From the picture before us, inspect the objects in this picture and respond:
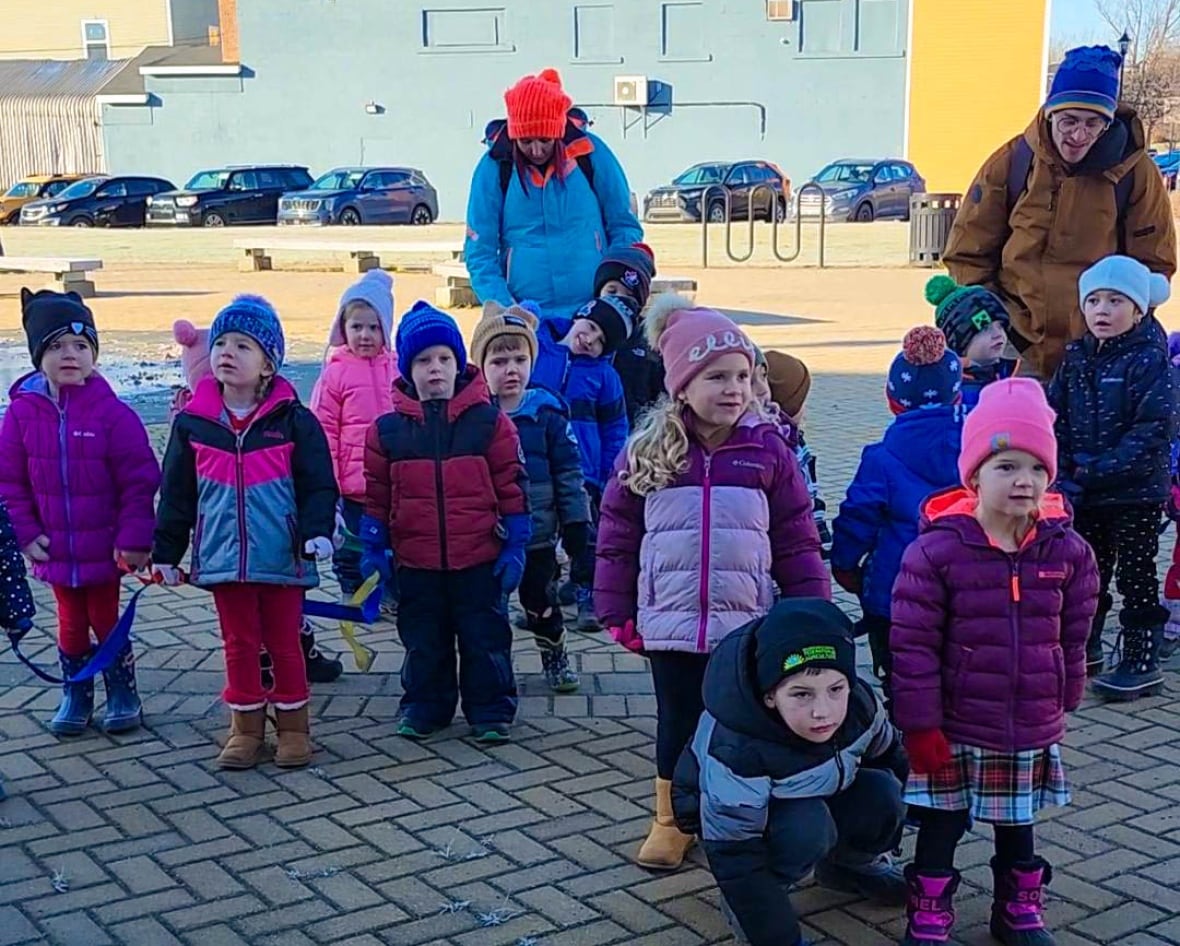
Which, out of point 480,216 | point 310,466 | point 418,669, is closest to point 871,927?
point 418,669

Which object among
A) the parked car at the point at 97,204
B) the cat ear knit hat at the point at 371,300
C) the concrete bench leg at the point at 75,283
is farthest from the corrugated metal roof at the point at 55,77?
the cat ear knit hat at the point at 371,300

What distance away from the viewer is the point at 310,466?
455cm

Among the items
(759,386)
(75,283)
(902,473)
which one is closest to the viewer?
(759,386)

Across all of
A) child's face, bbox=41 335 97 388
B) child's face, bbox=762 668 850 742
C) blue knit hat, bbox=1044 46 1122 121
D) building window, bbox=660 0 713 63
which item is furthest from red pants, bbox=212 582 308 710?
building window, bbox=660 0 713 63

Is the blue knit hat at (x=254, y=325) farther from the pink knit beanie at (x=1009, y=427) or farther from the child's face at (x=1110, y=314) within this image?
the child's face at (x=1110, y=314)

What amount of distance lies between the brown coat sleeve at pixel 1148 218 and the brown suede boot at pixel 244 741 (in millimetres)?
3495

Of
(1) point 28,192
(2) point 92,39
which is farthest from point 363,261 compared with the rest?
(2) point 92,39

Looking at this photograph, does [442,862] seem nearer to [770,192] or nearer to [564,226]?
[564,226]

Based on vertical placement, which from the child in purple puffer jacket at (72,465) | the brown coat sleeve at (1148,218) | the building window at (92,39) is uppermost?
the building window at (92,39)

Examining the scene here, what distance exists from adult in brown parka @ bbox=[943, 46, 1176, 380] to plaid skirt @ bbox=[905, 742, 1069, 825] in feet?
7.32

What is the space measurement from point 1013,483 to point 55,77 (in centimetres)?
4927

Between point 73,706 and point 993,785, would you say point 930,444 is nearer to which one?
point 993,785

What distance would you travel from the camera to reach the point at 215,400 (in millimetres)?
4535

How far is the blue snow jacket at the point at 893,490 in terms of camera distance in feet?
13.5
